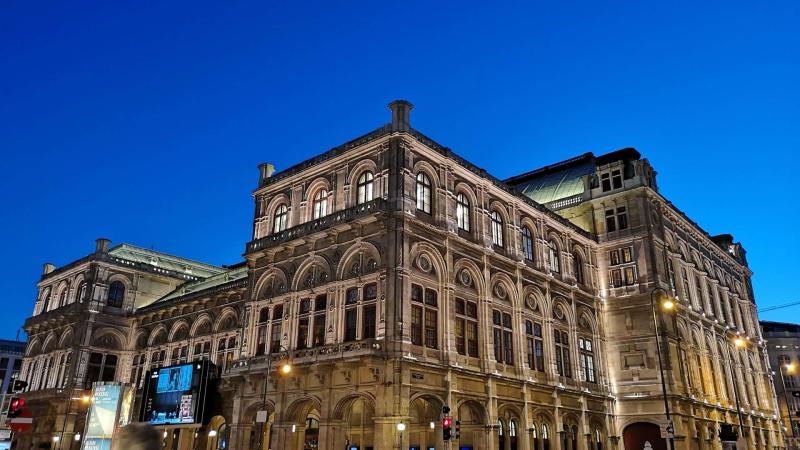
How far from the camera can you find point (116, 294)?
64750mm

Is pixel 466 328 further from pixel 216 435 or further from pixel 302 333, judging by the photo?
pixel 216 435

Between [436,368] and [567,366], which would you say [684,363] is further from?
[436,368]

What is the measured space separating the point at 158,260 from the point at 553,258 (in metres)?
44.6

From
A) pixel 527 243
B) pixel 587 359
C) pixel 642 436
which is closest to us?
pixel 527 243

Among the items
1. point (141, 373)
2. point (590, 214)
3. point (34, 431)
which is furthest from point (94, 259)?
point (590, 214)

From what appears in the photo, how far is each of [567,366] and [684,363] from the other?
1145cm

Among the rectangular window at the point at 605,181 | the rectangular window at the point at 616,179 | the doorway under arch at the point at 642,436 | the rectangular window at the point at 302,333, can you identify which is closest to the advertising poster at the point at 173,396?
the rectangular window at the point at 302,333

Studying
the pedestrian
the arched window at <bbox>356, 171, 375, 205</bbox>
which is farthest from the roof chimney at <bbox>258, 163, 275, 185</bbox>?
the pedestrian

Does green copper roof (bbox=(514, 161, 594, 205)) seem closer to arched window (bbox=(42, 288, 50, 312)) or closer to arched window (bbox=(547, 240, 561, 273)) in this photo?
arched window (bbox=(547, 240, 561, 273))

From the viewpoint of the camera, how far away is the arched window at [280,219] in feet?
146

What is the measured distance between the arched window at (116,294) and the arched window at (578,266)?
44.4 m

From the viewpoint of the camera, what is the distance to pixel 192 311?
2315 inches

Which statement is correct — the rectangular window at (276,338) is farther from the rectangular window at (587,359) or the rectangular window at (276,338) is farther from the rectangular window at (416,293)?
the rectangular window at (587,359)

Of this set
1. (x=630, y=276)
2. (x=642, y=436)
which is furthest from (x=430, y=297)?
(x=630, y=276)
